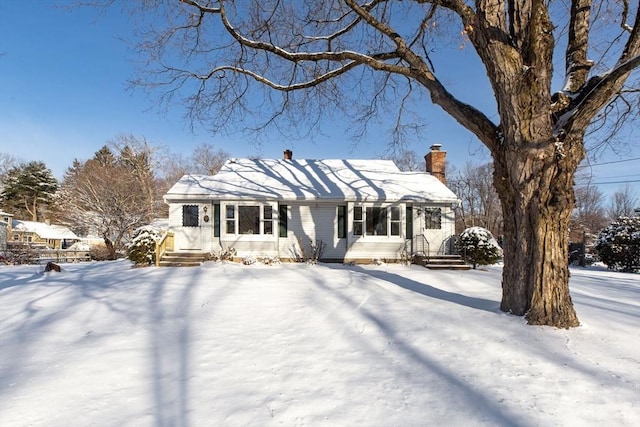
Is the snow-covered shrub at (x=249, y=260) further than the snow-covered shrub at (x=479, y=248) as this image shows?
No

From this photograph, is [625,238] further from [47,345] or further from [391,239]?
[47,345]

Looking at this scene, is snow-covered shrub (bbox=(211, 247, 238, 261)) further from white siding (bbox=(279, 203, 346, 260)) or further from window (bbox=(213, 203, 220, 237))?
white siding (bbox=(279, 203, 346, 260))

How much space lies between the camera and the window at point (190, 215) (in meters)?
14.5

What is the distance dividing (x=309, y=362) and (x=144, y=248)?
34.6ft

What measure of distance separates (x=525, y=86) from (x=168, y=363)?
6187mm

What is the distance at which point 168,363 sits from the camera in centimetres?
389

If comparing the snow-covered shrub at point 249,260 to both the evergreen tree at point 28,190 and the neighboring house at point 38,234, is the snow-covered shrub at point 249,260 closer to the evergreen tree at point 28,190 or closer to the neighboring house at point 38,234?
the neighboring house at point 38,234

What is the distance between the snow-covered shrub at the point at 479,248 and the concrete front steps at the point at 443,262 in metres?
0.45

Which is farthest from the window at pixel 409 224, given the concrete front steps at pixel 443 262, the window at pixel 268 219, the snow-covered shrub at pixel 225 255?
the snow-covered shrub at pixel 225 255

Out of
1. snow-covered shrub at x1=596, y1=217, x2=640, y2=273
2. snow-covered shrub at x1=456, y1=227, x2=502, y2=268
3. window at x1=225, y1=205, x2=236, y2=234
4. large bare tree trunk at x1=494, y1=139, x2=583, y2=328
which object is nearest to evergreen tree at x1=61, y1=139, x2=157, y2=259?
window at x1=225, y1=205, x2=236, y2=234

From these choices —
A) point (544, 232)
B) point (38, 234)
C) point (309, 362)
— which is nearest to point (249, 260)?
point (309, 362)

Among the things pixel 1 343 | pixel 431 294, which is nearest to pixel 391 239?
pixel 431 294

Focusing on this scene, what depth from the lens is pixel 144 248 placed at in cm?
1234

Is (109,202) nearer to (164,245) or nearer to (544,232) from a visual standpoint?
(164,245)
